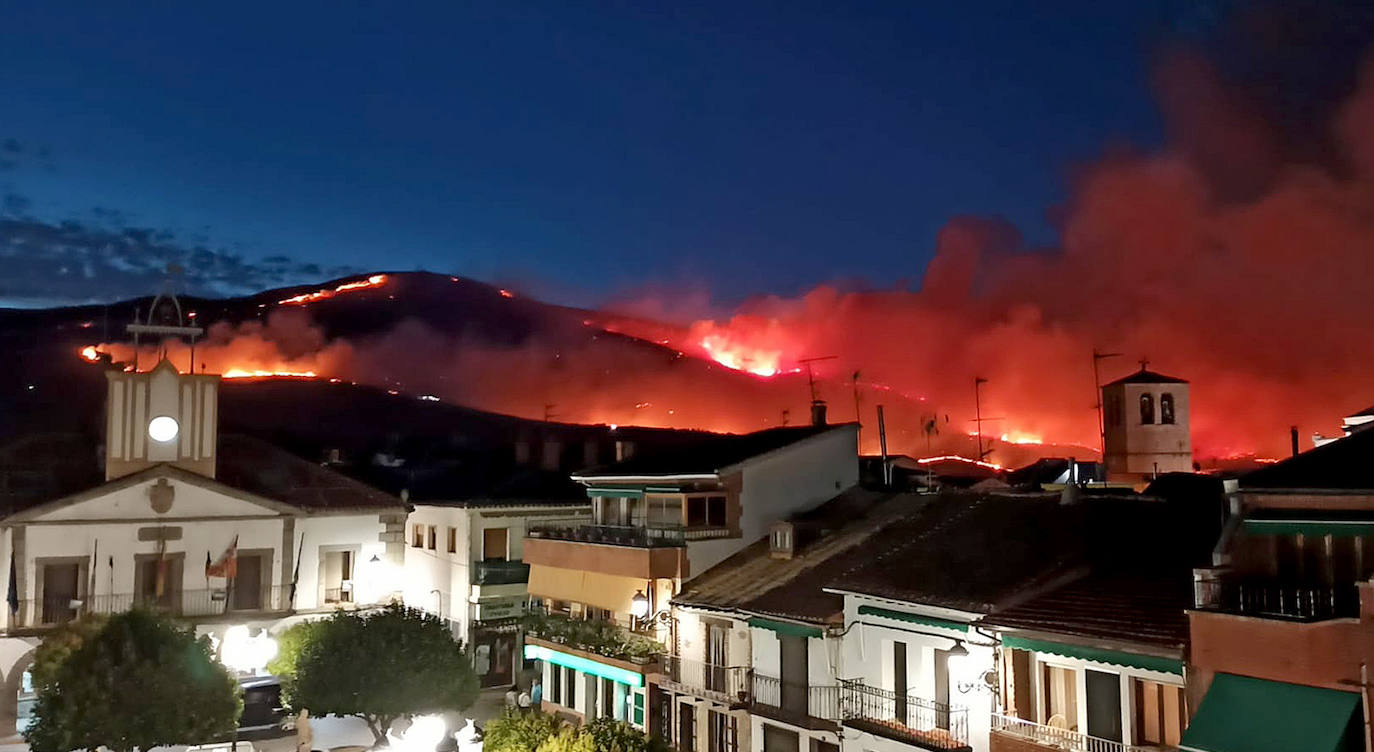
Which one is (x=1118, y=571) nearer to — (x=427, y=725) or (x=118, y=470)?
(x=427, y=725)

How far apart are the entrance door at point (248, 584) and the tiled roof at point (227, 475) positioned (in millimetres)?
2484

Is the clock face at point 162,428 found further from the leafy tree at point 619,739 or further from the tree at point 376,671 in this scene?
the leafy tree at point 619,739

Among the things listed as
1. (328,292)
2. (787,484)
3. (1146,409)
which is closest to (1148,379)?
(1146,409)

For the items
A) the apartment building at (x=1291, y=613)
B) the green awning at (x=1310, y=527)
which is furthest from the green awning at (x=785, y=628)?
the green awning at (x=1310, y=527)

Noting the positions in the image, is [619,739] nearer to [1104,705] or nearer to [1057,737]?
[1057,737]

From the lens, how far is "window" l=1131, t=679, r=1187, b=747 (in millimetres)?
18234

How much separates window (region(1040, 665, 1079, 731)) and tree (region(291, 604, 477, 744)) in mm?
19304

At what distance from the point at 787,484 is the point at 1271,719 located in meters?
21.2

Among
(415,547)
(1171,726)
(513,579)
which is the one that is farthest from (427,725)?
(415,547)

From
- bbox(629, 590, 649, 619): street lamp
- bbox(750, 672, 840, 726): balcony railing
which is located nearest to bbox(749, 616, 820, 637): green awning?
bbox(750, 672, 840, 726): balcony railing

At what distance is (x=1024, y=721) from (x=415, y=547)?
36149 mm

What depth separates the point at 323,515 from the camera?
1667 inches

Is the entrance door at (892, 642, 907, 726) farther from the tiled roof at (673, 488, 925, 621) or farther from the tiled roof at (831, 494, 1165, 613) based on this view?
the tiled roof at (673, 488, 925, 621)

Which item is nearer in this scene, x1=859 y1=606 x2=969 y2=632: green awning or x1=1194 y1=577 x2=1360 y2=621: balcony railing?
x1=1194 y1=577 x2=1360 y2=621: balcony railing
